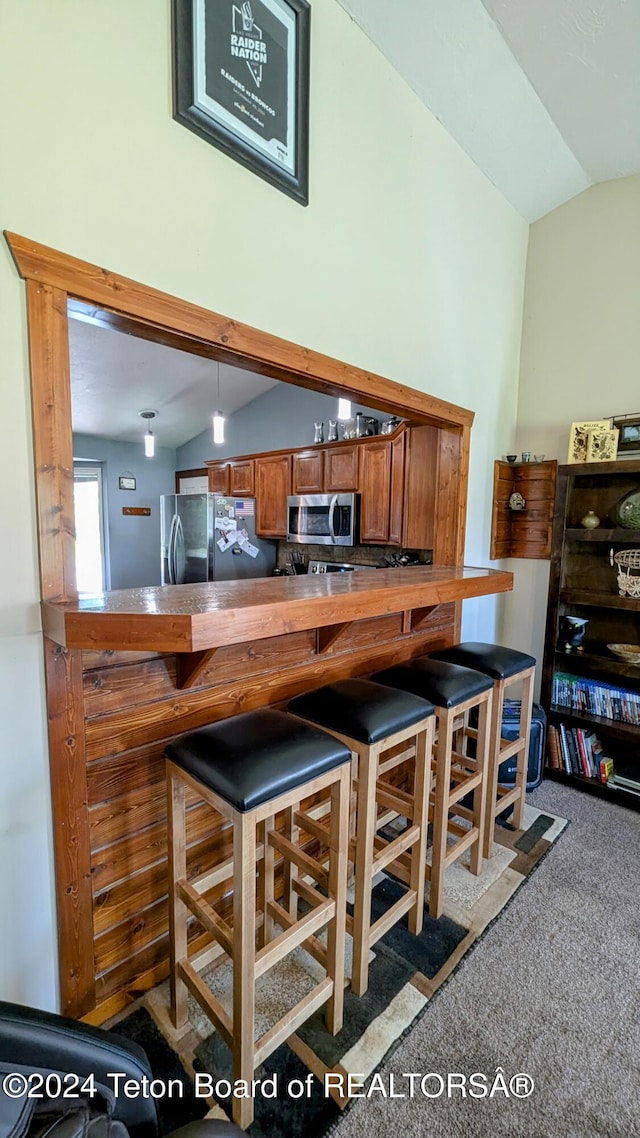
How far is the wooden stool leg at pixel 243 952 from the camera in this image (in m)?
1.15

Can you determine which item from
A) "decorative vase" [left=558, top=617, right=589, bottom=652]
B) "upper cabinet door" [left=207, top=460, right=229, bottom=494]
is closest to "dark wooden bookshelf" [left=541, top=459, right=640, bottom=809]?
"decorative vase" [left=558, top=617, right=589, bottom=652]

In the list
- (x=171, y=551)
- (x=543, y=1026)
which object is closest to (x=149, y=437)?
(x=171, y=551)

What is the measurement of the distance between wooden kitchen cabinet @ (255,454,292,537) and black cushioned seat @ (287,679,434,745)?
2.96 meters

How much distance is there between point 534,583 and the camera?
3170 mm

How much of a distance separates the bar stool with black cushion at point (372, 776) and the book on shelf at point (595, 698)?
59.0 inches

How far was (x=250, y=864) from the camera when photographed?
1.17 m

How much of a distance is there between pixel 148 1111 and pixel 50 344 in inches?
61.1

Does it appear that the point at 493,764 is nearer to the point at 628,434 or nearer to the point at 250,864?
the point at 250,864

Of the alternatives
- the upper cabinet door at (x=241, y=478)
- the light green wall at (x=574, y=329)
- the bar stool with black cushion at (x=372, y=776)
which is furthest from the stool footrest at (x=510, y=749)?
the upper cabinet door at (x=241, y=478)

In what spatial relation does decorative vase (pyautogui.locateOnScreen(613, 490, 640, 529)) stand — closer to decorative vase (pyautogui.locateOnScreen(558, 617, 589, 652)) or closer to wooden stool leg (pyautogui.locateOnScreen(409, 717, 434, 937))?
decorative vase (pyautogui.locateOnScreen(558, 617, 589, 652))

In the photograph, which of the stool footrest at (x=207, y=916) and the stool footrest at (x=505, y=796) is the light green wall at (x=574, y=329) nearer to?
the stool footrest at (x=505, y=796)

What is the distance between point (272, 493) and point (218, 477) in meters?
1.13

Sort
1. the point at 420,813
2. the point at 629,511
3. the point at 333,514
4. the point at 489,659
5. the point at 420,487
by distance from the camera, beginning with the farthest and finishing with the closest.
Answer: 1. the point at 333,514
2. the point at 420,487
3. the point at 629,511
4. the point at 489,659
5. the point at 420,813

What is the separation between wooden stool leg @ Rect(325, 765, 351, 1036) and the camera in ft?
4.48
